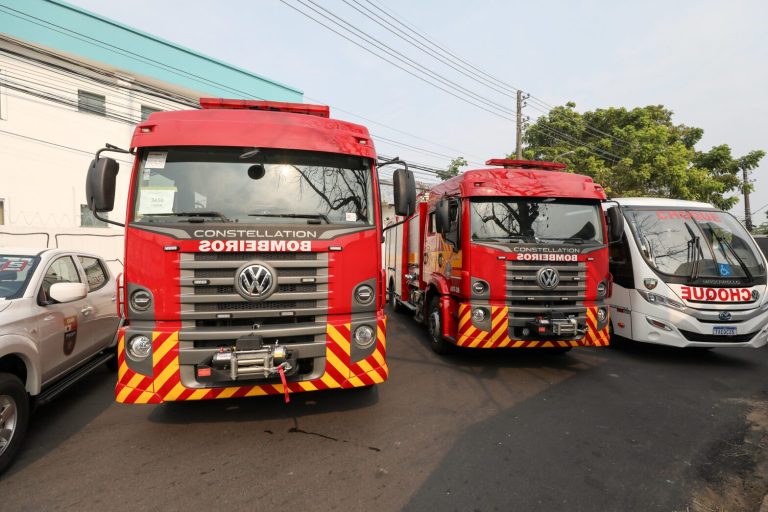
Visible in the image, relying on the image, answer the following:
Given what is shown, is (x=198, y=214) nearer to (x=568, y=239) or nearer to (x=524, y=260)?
(x=524, y=260)

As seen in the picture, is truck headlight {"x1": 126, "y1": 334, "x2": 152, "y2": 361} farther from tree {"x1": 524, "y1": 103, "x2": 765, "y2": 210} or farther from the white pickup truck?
tree {"x1": 524, "y1": 103, "x2": 765, "y2": 210}

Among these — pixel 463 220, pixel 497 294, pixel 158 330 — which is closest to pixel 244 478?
pixel 158 330

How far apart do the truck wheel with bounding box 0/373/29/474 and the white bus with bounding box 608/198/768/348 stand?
716 centimetres

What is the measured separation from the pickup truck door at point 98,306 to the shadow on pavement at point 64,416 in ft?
1.60

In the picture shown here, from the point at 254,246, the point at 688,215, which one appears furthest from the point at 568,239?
the point at 254,246

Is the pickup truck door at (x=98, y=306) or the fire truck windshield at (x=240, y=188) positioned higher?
the fire truck windshield at (x=240, y=188)

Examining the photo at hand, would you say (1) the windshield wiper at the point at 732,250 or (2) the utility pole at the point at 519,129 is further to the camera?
(2) the utility pole at the point at 519,129

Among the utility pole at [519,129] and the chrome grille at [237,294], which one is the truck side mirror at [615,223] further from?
the utility pole at [519,129]

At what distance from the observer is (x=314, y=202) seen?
11.6 feet

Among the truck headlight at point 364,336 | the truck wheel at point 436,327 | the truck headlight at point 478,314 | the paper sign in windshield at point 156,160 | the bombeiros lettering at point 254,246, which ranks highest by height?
the paper sign in windshield at point 156,160

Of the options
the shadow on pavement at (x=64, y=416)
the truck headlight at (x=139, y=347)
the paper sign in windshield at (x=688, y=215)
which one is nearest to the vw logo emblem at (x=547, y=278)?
the paper sign in windshield at (x=688, y=215)

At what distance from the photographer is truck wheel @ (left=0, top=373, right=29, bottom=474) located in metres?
2.86

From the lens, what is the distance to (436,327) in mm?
6223

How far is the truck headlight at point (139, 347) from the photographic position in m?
3.15
